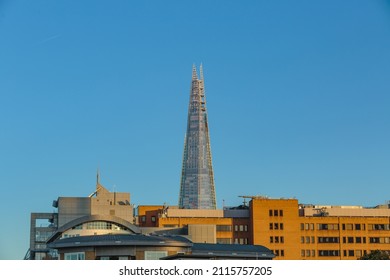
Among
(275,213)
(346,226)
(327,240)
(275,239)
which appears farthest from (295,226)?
(346,226)

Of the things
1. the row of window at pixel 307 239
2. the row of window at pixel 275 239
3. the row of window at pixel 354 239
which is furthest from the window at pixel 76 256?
the row of window at pixel 354 239

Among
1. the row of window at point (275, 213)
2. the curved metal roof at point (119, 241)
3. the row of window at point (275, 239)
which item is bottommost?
the curved metal roof at point (119, 241)

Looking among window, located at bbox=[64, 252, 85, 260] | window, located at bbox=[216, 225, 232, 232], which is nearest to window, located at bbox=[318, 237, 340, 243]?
window, located at bbox=[216, 225, 232, 232]

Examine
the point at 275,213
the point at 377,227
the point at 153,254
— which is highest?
the point at 275,213

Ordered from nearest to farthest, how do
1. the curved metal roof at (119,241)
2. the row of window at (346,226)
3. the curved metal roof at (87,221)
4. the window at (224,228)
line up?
the curved metal roof at (119,241), the curved metal roof at (87,221), the row of window at (346,226), the window at (224,228)

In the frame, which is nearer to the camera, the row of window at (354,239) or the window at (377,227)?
the row of window at (354,239)

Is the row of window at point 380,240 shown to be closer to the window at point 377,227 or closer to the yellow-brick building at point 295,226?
the yellow-brick building at point 295,226

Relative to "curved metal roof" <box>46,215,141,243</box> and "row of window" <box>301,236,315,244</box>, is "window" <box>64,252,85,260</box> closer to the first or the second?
"curved metal roof" <box>46,215,141,243</box>

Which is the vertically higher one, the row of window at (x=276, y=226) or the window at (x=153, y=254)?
the row of window at (x=276, y=226)

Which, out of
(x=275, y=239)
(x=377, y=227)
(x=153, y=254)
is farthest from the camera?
(x=377, y=227)

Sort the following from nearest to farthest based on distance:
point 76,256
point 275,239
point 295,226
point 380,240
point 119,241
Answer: point 119,241 < point 76,256 < point 275,239 < point 295,226 < point 380,240

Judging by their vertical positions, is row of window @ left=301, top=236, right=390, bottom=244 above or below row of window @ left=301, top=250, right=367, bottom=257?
above

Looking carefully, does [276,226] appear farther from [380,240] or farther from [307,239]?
[380,240]
